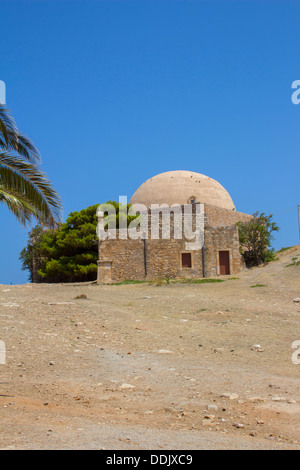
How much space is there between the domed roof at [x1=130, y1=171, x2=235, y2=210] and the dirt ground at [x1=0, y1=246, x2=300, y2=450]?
57.4 feet

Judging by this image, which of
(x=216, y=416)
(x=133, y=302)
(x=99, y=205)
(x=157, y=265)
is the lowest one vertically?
(x=216, y=416)

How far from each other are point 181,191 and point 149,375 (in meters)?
23.9

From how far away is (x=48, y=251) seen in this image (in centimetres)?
2742

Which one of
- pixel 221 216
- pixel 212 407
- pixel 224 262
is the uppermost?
pixel 221 216

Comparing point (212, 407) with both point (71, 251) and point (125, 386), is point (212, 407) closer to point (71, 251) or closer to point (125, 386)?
point (125, 386)

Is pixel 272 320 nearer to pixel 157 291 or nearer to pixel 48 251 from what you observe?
pixel 157 291

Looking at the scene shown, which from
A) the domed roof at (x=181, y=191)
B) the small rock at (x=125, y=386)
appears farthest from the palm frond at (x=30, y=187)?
the domed roof at (x=181, y=191)

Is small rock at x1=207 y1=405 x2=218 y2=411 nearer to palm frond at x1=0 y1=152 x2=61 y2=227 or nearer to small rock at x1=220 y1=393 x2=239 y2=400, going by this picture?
small rock at x1=220 y1=393 x2=239 y2=400

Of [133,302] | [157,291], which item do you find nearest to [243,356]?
[133,302]

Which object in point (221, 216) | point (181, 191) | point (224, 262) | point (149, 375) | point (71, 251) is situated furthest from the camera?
point (181, 191)

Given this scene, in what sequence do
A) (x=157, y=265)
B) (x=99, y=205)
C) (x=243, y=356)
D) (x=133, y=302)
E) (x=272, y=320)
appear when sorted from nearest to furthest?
(x=243, y=356)
(x=272, y=320)
(x=133, y=302)
(x=157, y=265)
(x=99, y=205)

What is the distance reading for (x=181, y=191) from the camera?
29.1 metres

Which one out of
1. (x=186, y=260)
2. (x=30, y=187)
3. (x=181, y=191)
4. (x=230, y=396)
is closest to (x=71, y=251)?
(x=181, y=191)
